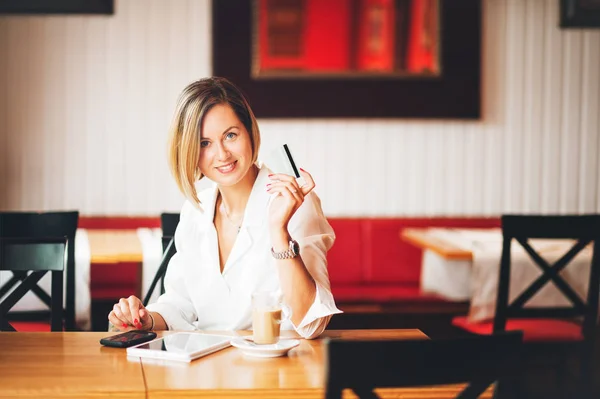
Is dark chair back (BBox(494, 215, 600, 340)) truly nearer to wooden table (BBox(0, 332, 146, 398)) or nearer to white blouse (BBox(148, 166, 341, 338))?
white blouse (BBox(148, 166, 341, 338))

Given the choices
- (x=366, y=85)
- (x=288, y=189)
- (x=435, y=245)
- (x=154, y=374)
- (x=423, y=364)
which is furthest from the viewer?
(x=366, y=85)

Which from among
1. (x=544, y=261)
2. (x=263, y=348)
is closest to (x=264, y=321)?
(x=263, y=348)

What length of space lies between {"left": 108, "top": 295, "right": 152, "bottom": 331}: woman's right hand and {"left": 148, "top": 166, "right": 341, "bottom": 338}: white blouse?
15 centimetres

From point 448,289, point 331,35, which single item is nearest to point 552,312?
point 448,289

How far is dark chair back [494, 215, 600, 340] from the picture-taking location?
109 inches

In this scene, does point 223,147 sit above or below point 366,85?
below

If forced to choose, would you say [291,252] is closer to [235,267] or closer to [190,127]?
[235,267]

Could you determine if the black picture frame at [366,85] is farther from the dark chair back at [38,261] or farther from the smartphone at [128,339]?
the smartphone at [128,339]

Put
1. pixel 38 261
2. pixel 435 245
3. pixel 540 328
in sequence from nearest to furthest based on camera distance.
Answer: pixel 38 261 → pixel 540 328 → pixel 435 245

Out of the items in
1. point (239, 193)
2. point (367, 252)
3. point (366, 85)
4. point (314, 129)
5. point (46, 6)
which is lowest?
A: point (367, 252)

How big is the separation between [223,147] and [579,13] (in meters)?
3.40

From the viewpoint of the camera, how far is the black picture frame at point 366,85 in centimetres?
450

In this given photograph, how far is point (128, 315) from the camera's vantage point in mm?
1851

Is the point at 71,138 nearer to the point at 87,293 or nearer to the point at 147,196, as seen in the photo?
the point at 147,196
